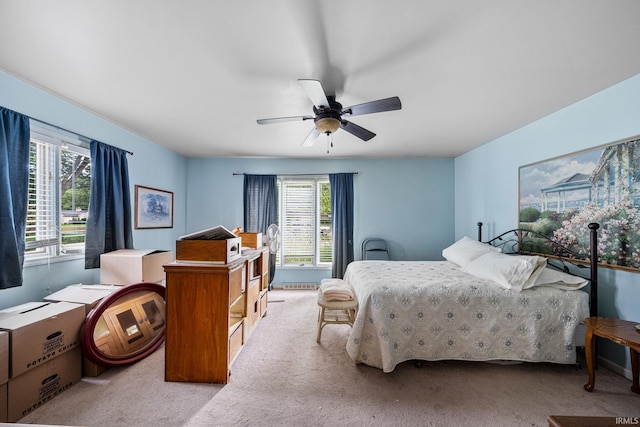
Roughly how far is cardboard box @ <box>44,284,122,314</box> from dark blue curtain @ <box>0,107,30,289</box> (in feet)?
0.96

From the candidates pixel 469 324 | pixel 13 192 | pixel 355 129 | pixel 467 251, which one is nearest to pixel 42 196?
pixel 13 192

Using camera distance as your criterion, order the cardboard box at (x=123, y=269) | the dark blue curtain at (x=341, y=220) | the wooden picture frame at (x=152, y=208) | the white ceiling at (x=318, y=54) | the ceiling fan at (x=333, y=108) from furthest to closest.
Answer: the dark blue curtain at (x=341, y=220) → the wooden picture frame at (x=152, y=208) → the cardboard box at (x=123, y=269) → the ceiling fan at (x=333, y=108) → the white ceiling at (x=318, y=54)

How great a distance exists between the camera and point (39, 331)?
1.73 meters

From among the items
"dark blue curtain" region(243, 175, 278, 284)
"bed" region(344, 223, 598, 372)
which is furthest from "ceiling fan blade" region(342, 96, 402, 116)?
"dark blue curtain" region(243, 175, 278, 284)

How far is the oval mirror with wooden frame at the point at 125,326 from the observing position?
2.02 m

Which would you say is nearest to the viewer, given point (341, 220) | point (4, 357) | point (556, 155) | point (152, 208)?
point (4, 357)

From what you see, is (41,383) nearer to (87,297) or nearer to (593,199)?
(87,297)

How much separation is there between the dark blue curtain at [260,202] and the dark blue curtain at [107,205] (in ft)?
5.98

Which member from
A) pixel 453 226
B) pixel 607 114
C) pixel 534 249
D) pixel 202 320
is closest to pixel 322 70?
pixel 202 320

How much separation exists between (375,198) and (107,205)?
3.98 metres

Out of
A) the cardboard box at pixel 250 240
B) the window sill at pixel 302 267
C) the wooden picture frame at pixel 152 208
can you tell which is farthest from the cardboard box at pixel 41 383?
the window sill at pixel 302 267

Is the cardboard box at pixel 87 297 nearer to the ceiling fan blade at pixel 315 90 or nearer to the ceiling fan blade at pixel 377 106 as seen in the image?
the ceiling fan blade at pixel 315 90

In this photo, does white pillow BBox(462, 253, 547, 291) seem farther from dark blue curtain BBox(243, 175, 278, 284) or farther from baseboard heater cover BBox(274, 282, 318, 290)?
dark blue curtain BBox(243, 175, 278, 284)

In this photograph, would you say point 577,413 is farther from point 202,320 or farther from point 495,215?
point 202,320
